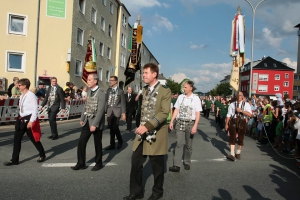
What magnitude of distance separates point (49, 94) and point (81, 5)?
19754 millimetres

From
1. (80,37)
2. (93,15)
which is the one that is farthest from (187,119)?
(93,15)

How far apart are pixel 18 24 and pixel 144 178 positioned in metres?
22.6

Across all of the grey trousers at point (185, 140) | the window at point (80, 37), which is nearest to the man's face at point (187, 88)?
the grey trousers at point (185, 140)

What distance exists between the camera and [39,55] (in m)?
23.7

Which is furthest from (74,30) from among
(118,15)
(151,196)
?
(151,196)

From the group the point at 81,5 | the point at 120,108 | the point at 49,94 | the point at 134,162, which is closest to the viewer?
the point at 134,162

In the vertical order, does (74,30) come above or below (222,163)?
above

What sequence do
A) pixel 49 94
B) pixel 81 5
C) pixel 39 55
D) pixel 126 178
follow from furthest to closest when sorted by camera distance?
pixel 81 5
pixel 39 55
pixel 49 94
pixel 126 178

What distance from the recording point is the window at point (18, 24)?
76.2 ft

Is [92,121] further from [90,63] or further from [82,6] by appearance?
[82,6]

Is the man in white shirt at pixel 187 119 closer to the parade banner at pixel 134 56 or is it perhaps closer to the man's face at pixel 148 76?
the man's face at pixel 148 76

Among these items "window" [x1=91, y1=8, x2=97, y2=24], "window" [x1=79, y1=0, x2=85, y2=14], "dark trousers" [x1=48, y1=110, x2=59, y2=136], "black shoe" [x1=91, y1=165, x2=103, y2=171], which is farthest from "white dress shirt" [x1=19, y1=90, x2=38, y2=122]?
"window" [x1=91, y1=8, x2=97, y2=24]

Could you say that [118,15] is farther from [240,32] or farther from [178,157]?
[178,157]

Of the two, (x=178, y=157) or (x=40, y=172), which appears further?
(x=178, y=157)
